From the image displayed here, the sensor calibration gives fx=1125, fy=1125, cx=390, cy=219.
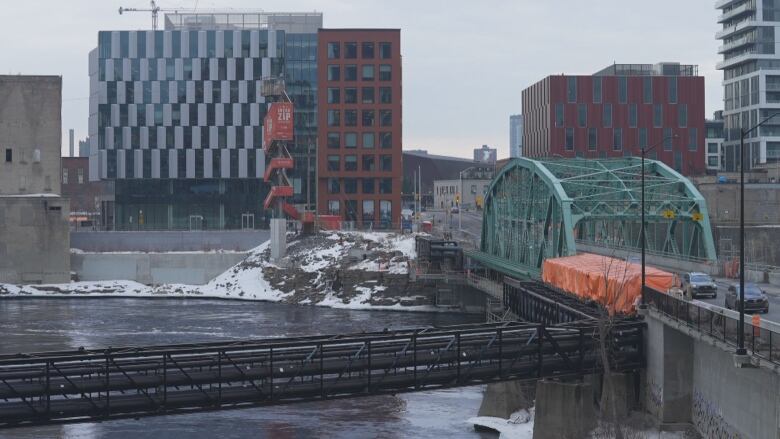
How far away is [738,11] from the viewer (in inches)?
6811

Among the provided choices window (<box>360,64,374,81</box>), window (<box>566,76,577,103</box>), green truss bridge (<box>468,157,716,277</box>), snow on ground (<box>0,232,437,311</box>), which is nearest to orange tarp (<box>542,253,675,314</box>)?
green truss bridge (<box>468,157,716,277</box>)

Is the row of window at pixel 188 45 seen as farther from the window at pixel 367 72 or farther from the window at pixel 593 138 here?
the window at pixel 593 138

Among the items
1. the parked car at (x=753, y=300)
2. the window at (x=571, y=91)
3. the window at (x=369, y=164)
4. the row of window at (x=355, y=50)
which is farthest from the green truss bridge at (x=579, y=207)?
the window at (x=571, y=91)

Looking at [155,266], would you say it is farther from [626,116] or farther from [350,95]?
[626,116]

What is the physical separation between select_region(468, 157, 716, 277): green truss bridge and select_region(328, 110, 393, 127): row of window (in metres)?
48.6

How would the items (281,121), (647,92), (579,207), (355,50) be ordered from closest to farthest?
(579,207) → (281,121) → (355,50) → (647,92)

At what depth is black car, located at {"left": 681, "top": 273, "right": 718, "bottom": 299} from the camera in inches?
2047

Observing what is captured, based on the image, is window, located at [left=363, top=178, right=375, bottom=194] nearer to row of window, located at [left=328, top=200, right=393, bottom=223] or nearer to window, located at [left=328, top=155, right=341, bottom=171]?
row of window, located at [left=328, top=200, right=393, bottom=223]

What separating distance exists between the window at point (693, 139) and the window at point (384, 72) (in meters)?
40.8

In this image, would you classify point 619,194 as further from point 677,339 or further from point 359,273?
point 677,339

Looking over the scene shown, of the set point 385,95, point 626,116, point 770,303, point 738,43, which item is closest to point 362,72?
point 385,95

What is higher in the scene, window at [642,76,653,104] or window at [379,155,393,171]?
window at [642,76,653,104]

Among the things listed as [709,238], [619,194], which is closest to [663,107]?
[619,194]

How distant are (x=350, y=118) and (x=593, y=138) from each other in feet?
108
